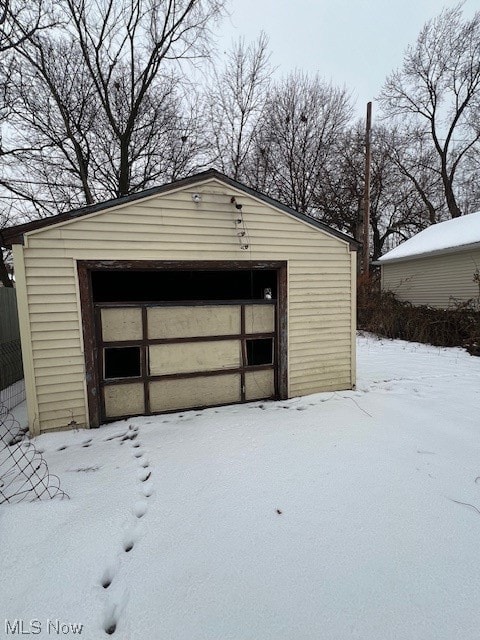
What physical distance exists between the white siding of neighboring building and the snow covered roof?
0.41 m

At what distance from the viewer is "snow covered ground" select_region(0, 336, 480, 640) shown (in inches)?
68.1

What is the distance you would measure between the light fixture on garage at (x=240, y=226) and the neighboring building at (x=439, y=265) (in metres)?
9.40

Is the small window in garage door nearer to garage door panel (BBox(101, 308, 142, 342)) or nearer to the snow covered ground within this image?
garage door panel (BBox(101, 308, 142, 342))

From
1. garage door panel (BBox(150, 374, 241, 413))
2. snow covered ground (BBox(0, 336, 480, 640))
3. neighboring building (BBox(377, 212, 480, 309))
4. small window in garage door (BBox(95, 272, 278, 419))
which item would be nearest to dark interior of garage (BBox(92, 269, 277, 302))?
small window in garage door (BBox(95, 272, 278, 419))

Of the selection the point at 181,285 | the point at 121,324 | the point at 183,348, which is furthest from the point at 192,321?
the point at 181,285

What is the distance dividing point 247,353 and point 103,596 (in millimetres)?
3555

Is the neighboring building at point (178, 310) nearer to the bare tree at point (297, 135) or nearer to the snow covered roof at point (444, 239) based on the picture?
the snow covered roof at point (444, 239)

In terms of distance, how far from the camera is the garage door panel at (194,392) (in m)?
4.68

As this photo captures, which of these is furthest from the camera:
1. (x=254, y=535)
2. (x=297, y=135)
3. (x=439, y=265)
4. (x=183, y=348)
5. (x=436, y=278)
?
(x=297, y=135)

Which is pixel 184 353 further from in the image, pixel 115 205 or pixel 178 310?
pixel 115 205

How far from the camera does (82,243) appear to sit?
401 cm

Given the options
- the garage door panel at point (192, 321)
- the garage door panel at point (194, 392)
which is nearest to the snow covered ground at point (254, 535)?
the garage door panel at point (194, 392)

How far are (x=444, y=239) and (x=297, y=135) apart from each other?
984 cm

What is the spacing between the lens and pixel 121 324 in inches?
175
